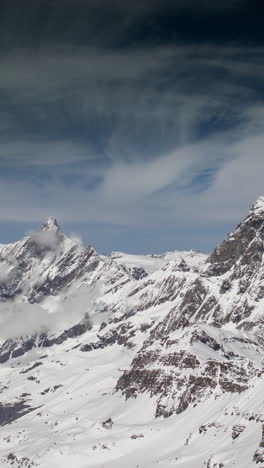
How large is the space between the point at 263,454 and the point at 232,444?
2878 cm

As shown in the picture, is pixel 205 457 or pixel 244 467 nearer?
pixel 244 467

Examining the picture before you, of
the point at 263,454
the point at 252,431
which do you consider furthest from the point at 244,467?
the point at 252,431

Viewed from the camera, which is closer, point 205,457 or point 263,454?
point 263,454

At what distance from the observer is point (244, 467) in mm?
171125

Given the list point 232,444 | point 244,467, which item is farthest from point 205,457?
point 244,467

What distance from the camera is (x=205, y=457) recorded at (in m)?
198

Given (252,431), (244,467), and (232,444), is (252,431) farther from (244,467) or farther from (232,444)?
(244,467)

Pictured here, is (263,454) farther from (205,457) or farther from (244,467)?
(205,457)

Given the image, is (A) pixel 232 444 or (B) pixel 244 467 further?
(A) pixel 232 444

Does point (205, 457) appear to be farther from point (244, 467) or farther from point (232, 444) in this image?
point (244, 467)

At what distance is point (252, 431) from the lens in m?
198

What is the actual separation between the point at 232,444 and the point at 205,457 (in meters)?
8.13

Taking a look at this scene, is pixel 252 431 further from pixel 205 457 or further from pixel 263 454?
pixel 263 454

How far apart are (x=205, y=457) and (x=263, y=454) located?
101ft
